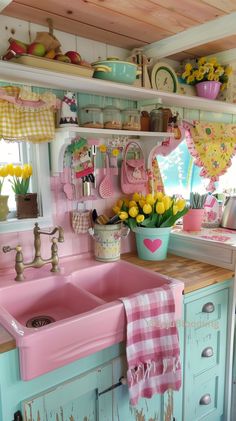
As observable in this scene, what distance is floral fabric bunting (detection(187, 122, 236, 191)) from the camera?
2336 mm

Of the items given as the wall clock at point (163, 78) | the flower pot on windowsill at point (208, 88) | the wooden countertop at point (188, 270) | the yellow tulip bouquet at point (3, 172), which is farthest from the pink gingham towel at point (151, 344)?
the flower pot on windowsill at point (208, 88)

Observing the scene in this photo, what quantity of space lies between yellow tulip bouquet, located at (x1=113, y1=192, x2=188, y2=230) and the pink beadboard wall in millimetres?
143

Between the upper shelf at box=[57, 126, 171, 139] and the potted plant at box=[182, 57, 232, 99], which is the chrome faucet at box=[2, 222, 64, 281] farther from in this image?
the potted plant at box=[182, 57, 232, 99]

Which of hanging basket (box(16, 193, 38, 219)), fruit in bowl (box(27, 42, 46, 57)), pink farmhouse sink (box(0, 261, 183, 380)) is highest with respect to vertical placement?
fruit in bowl (box(27, 42, 46, 57))

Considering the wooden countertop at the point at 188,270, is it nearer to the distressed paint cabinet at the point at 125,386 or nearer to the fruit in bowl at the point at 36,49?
the distressed paint cabinet at the point at 125,386

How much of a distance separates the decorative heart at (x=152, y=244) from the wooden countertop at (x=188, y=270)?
2.8 inches

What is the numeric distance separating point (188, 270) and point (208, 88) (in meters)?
1.16

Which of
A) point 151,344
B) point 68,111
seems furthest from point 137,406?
point 68,111

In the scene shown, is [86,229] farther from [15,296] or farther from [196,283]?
[196,283]

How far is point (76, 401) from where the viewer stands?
1.21 meters

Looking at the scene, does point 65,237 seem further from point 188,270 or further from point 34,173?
point 188,270

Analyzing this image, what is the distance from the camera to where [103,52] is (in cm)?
181

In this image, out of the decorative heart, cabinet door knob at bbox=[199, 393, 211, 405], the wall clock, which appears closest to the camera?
cabinet door knob at bbox=[199, 393, 211, 405]

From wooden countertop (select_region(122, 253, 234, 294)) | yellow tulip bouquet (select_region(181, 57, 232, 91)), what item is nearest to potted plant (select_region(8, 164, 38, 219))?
wooden countertop (select_region(122, 253, 234, 294))
